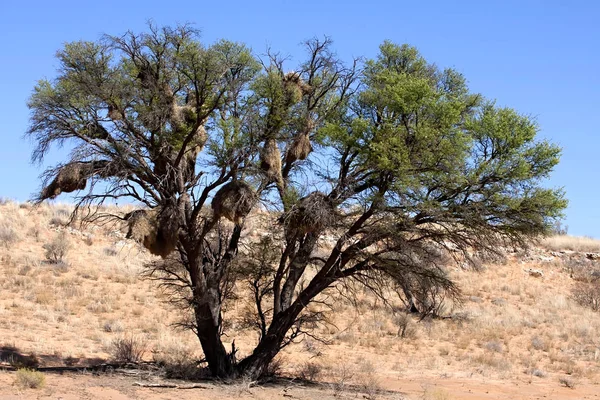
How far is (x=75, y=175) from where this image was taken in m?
15.0

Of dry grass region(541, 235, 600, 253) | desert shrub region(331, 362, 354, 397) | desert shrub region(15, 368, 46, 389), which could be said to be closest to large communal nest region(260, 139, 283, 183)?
desert shrub region(331, 362, 354, 397)

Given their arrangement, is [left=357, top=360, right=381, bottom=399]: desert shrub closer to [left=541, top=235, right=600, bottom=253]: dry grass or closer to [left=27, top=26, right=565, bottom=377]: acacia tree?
[left=27, top=26, right=565, bottom=377]: acacia tree

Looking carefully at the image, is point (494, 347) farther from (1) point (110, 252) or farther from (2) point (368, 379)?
(1) point (110, 252)

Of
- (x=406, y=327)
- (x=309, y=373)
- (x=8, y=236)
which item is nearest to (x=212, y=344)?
(x=309, y=373)

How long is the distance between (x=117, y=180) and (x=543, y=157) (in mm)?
9565

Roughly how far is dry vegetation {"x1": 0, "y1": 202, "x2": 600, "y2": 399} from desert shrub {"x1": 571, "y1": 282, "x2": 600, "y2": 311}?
40cm

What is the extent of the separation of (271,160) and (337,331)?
49.4ft

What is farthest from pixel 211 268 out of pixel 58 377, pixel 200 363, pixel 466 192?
pixel 466 192

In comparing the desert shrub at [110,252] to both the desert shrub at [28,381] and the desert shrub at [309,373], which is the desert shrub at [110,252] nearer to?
the desert shrub at [309,373]

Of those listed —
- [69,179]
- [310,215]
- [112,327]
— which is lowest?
[112,327]

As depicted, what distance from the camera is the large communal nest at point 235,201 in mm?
15047

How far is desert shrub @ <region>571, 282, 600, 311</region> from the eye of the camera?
37.7 meters

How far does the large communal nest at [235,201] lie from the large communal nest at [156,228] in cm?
98

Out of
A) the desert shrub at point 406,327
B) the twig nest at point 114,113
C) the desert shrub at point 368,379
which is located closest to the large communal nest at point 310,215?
the twig nest at point 114,113
